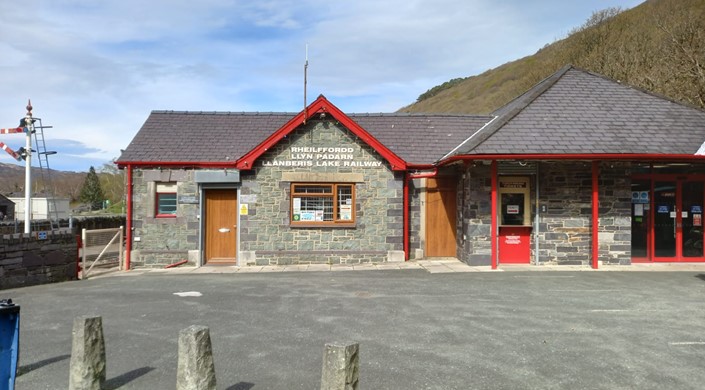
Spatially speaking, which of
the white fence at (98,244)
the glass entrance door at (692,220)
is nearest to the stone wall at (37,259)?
the white fence at (98,244)

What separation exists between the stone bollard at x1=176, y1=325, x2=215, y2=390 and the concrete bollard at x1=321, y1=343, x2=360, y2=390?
3.67ft

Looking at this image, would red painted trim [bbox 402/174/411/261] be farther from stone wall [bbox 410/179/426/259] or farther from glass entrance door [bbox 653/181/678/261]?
glass entrance door [bbox 653/181/678/261]

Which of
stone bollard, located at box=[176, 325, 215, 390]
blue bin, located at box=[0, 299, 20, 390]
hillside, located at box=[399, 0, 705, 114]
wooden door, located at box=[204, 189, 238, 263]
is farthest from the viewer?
hillside, located at box=[399, 0, 705, 114]

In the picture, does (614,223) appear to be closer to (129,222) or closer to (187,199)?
(187,199)

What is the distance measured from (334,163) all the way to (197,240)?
4.62 meters

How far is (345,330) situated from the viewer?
6.68 meters

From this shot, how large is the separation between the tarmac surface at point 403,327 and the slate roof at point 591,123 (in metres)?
3.12

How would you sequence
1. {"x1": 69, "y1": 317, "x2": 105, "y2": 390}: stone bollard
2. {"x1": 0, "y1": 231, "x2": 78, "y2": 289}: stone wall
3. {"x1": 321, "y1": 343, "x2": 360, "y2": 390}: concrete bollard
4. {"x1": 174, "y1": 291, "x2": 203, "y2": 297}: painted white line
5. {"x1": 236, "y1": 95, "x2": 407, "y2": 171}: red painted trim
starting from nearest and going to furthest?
{"x1": 321, "y1": 343, "x2": 360, "y2": 390}: concrete bollard
{"x1": 69, "y1": 317, "x2": 105, "y2": 390}: stone bollard
{"x1": 174, "y1": 291, "x2": 203, "y2": 297}: painted white line
{"x1": 0, "y1": 231, "x2": 78, "y2": 289}: stone wall
{"x1": 236, "y1": 95, "x2": 407, "y2": 171}: red painted trim

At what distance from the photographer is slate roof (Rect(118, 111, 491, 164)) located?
47.3 feet

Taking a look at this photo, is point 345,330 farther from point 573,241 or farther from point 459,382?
point 573,241

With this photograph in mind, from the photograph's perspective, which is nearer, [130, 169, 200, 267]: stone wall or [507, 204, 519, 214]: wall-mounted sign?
[507, 204, 519, 214]: wall-mounted sign

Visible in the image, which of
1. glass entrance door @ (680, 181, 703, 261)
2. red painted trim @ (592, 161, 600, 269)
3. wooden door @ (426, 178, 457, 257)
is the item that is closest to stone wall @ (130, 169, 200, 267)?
wooden door @ (426, 178, 457, 257)

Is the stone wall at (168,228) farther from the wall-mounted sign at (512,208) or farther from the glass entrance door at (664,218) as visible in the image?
the glass entrance door at (664,218)

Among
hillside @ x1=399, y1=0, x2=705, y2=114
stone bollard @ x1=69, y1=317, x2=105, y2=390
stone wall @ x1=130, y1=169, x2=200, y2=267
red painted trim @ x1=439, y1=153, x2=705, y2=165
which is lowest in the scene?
stone bollard @ x1=69, y1=317, x2=105, y2=390
